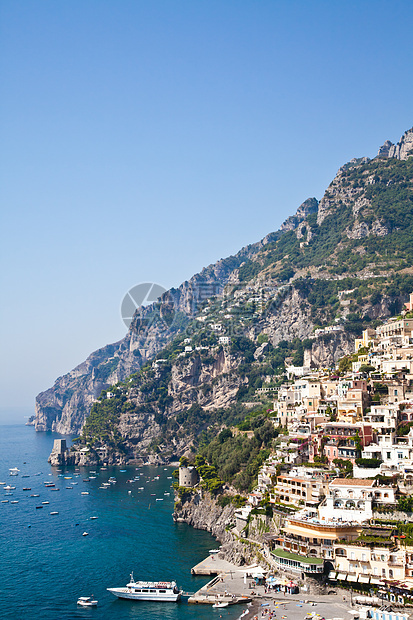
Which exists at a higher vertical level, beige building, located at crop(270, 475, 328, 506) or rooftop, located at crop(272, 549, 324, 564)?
beige building, located at crop(270, 475, 328, 506)

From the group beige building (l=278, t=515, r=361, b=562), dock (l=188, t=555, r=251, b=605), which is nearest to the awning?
beige building (l=278, t=515, r=361, b=562)

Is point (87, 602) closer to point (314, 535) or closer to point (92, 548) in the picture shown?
point (92, 548)

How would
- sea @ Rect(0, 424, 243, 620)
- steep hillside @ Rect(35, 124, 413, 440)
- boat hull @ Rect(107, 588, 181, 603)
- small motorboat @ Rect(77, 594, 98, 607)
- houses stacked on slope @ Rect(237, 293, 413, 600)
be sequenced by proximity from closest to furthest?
houses stacked on slope @ Rect(237, 293, 413, 600)
sea @ Rect(0, 424, 243, 620)
small motorboat @ Rect(77, 594, 98, 607)
boat hull @ Rect(107, 588, 181, 603)
steep hillside @ Rect(35, 124, 413, 440)

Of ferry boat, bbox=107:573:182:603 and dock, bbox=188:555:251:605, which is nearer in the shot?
dock, bbox=188:555:251:605

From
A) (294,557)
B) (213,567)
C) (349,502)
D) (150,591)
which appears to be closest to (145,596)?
(150,591)

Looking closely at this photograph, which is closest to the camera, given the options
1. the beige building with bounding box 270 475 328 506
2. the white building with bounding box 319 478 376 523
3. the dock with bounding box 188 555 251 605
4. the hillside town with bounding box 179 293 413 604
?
the hillside town with bounding box 179 293 413 604

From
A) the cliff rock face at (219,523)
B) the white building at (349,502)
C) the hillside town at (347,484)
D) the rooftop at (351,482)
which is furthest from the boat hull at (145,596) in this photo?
the rooftop at (351,482)

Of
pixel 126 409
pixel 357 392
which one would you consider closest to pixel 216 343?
pixel 126 409

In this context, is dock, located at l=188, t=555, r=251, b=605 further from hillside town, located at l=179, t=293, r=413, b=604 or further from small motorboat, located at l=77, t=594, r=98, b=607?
small motorboat, located at l=77, t=594, r=98, b=607
